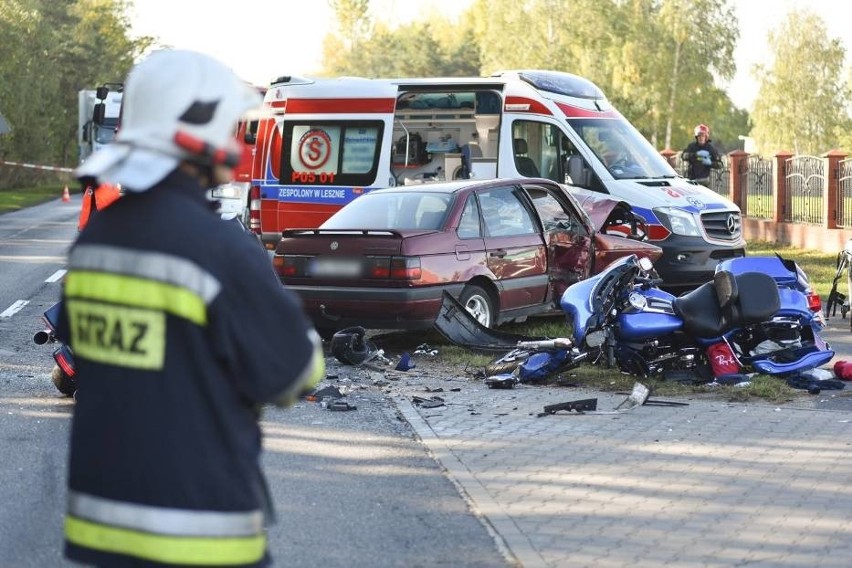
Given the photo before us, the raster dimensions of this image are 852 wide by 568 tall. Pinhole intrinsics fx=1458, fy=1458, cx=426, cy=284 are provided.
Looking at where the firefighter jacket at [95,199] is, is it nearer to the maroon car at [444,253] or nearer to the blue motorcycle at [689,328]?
the maroon car at [444,253]

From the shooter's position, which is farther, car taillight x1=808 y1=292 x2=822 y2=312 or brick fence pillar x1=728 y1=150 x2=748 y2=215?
brick fence pillar x1=728 y1=150 x2=748 y2=215

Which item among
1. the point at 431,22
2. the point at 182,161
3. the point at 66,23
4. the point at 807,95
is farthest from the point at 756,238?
the point at 431,22

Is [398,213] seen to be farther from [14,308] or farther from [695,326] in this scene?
[14,308]

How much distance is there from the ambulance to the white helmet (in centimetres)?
1501

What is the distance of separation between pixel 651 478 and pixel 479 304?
17.8ft

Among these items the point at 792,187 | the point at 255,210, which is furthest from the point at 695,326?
the point at 792,187

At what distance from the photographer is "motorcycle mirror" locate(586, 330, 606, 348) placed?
10.5 meters

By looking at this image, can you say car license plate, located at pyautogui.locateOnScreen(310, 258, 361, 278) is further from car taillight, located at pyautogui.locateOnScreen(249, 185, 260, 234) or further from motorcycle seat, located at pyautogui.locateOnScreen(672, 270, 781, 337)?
car taillight, located at pyautogui.locateOnScreen(249, 185, 260, 234)

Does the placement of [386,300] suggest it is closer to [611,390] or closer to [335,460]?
[611,390]

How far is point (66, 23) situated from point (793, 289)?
7078 centimetres

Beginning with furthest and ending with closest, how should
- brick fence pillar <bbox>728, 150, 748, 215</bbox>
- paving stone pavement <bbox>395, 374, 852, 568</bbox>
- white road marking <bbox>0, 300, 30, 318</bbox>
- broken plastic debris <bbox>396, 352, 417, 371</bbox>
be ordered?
brick fence pillar <bbox>728, 150, 748, 215</bbox> → white road marking <bbox>0, 300, 30, 318</bbox> → broken plastic debris <bbox>396, 352, 417, 371</bbox> → paving stone pavement <bbox>395, 374, 852, 568</bbox>

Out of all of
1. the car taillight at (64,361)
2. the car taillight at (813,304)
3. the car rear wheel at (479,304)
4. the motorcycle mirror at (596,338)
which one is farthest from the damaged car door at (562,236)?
the car taillight at (64,361)

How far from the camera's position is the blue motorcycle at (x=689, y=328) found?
33.7ft

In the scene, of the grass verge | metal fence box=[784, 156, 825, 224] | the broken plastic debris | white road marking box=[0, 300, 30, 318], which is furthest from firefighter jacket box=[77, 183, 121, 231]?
the grass verge
